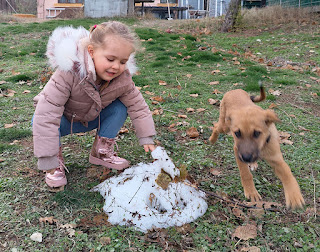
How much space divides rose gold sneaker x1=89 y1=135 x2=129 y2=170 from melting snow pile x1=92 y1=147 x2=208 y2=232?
33 cm

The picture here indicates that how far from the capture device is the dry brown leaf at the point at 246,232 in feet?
7.39

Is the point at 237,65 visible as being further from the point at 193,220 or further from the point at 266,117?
the point at 193,220

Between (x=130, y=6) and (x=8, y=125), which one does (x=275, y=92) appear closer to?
(x=8, y=125)

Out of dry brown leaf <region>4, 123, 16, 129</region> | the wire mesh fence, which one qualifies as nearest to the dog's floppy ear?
dry brown leaf <region>4, 123, 16, 129</region>

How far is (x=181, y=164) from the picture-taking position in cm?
321

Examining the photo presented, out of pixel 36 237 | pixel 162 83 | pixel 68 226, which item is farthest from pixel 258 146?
pixel 162 83

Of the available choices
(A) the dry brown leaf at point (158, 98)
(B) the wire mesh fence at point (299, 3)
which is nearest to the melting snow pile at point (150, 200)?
(A) the dry brown leaf at point (158, 98)

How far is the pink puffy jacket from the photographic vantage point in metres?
2.56

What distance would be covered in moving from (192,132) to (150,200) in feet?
5.35

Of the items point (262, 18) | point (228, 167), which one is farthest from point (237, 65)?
point (262, 18)

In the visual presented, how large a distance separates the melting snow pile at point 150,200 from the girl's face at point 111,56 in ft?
2.61

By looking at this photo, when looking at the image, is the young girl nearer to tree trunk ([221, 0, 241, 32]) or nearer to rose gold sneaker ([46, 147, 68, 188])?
rose gold sneaker ([46, 147, 68, 188])

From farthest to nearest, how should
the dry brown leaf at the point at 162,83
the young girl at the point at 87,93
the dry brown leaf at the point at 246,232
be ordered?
the dry brown leaf at the point at 162,83
the young girl at the point at 87,93
the dry brown leaf at the point at 246,232

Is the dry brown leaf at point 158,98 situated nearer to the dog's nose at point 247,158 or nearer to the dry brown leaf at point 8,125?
the dry brown leaf at point 8,125
